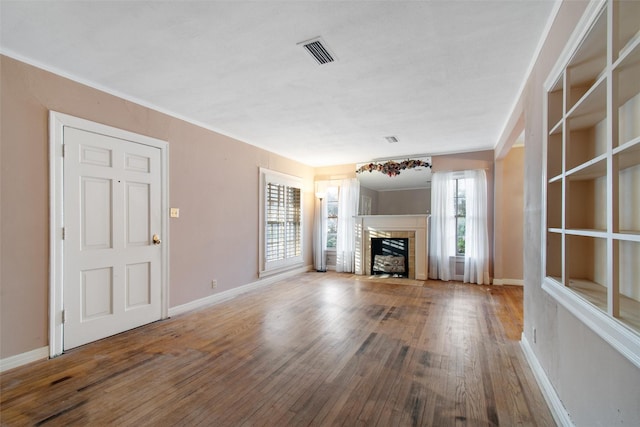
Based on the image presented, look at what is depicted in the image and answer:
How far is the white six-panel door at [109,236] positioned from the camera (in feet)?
9.05

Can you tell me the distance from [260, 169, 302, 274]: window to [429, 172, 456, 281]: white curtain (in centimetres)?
283

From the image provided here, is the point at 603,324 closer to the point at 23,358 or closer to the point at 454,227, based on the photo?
the point at 23,358

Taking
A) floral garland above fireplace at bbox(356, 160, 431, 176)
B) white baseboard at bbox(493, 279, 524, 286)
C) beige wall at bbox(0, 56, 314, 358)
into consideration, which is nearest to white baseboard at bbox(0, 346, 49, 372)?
beige wall at bbox(0, 56, 314, 358)

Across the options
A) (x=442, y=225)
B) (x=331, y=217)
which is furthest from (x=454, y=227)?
(x=331, y=217)

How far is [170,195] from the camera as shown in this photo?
369 cm

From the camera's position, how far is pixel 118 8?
6.24 ft

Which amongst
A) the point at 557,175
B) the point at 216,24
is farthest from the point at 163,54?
the point at 557,175

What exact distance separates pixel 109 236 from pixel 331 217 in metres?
4.65

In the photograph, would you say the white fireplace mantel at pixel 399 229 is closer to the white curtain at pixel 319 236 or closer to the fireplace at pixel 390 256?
the fireplace at pixel 390 256

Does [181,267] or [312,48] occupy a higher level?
[312,48]

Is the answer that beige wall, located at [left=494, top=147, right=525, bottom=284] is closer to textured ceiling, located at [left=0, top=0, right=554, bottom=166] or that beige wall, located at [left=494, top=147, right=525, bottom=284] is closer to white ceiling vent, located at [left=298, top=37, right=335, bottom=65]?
textured ceiling, located at [left=0, top=0, right=554, bottom=166]

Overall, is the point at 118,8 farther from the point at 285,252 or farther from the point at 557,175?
the point at 285,252

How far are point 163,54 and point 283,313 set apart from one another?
121 inches

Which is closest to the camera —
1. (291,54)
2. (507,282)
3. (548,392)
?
(548,392)
